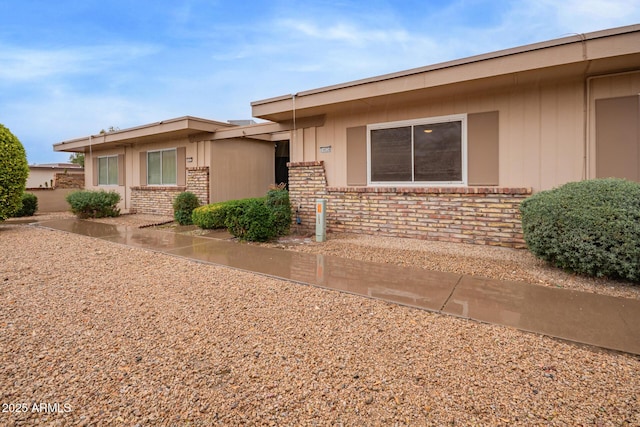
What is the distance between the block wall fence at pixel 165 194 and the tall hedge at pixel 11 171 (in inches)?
164

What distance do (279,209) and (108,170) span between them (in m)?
10.8

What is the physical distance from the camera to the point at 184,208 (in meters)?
10.3

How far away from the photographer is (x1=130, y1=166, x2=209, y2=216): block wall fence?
36.2 ft

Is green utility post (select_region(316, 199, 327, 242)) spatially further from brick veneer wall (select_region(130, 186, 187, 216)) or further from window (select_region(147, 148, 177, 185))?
window (select_region(147, 148, 177, 185))

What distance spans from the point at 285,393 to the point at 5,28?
14.0 m

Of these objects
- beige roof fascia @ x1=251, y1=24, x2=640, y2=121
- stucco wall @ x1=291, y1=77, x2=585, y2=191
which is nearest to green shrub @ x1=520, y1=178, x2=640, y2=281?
stucco wall @ x1=291, y1=77, x2=585, y2=191

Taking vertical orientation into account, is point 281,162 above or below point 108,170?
above

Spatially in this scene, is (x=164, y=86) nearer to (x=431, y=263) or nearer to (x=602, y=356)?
(x=431, y=263)

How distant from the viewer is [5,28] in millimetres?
10195

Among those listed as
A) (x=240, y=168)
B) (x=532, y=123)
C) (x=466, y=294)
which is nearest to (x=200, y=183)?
(x=240, y=168)

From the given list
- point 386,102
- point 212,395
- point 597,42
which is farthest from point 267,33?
point 212,395

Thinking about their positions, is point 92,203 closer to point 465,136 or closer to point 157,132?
point 157,132

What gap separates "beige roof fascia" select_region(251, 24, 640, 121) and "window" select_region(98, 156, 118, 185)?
958 centimetres

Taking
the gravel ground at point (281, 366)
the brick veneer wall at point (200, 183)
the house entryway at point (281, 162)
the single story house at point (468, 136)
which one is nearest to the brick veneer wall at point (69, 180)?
the brick veneer wall at point (200, 183)
